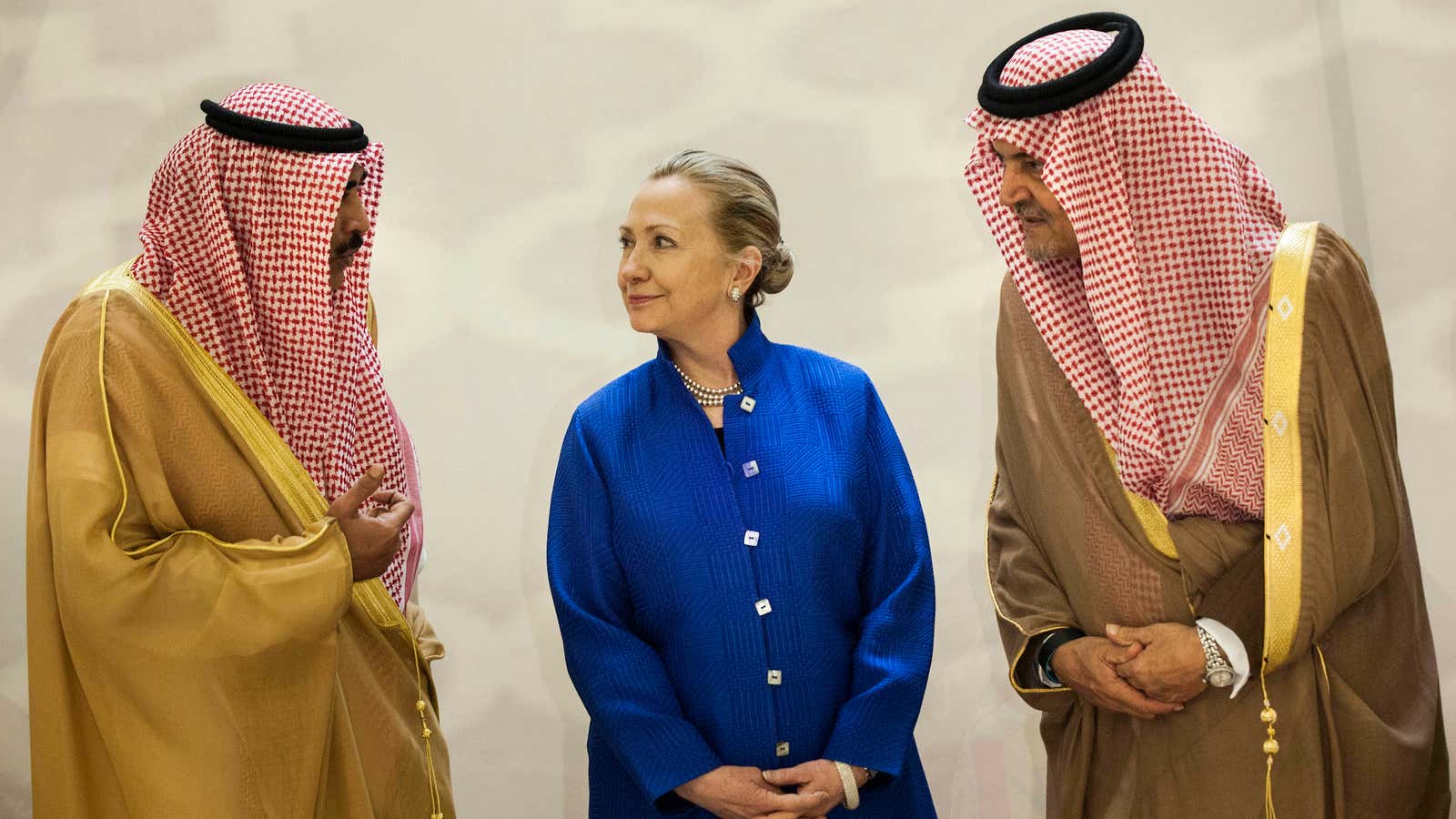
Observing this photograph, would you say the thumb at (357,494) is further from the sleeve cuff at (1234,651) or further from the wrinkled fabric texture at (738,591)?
the sleeve cuff at (1234,651)

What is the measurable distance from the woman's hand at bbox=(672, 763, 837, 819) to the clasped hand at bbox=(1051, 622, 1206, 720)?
0.54 metres

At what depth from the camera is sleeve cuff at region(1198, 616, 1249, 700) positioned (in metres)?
2.59

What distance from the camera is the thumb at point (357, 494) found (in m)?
2.66

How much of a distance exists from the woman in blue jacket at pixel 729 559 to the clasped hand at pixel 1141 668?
0.37 m

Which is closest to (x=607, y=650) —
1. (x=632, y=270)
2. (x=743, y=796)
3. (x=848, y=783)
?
(x=743, y=796)

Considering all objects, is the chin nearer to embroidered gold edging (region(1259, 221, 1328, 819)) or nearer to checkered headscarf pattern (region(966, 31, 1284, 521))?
checkered headscarf pattern (region(966, 31, 1284, 521))

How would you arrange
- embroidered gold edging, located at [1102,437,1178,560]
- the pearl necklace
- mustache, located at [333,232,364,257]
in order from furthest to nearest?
the pearl necklace → mustache, located at [333,232,364,257] → embroidered gold edging, located at [1102,437,1178,560]

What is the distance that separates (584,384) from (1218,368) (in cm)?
199

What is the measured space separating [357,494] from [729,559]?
714 mm

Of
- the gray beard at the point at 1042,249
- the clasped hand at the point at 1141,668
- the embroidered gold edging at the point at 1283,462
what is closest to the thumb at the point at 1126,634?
the clasped hand at the point at 1141,668

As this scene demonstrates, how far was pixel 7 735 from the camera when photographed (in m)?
4.02

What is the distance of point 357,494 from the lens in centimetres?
267

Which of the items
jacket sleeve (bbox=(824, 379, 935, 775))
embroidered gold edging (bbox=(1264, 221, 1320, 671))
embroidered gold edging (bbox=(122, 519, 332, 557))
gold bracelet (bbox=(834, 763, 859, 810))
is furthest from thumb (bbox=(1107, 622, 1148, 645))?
embroidered gold edging (bbox=(122, 519, 332, 557))

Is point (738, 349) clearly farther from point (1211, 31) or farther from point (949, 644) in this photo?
point (1211, 31)
